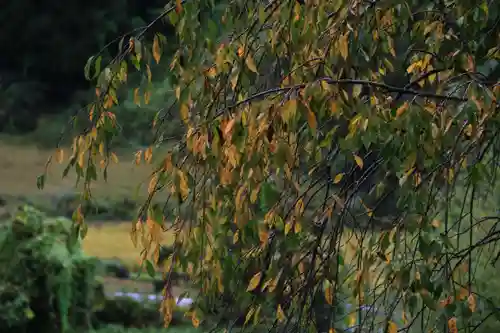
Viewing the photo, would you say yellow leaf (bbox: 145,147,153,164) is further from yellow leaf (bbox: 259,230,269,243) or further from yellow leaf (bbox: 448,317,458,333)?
yellow leaf (bbox: 448,317,458,333)

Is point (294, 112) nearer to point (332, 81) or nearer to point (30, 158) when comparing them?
point (332, 81)

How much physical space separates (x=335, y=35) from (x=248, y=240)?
360 mm

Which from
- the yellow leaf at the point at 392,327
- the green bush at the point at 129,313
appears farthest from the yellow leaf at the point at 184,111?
the green bush at the point at 129,313

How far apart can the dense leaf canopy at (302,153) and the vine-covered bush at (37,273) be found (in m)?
2.67

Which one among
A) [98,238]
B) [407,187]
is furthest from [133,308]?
[407,187]

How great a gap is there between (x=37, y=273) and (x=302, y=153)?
308 centimetres

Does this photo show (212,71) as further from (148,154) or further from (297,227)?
(297,227)

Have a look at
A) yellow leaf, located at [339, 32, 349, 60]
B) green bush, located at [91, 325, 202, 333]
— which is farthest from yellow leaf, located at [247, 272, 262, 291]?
green bush, located at [91, 325, 202, 333]

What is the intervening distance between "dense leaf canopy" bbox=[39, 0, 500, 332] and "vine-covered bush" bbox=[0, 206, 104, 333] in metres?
2.67

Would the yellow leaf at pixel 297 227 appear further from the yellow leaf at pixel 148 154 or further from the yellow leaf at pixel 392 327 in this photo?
the yellow leaf at pixel 148 154

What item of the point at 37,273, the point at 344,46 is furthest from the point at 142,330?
the point at 344,46

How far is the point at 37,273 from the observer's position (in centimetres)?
429

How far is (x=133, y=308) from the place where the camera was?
513cm

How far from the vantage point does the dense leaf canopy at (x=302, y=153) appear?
128cm
